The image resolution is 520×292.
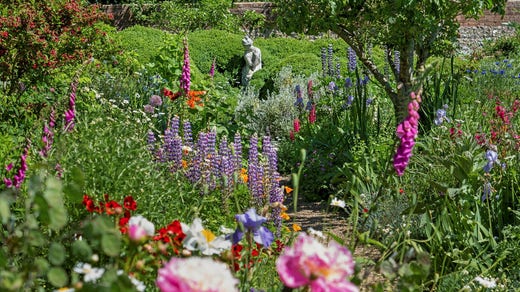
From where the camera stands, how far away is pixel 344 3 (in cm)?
553

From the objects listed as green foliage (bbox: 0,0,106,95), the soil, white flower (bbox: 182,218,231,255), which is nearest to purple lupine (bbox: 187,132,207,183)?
the soil

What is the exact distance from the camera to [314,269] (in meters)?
1.35

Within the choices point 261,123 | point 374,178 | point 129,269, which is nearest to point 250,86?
point 261,123

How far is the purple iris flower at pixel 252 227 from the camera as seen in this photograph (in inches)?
84.5

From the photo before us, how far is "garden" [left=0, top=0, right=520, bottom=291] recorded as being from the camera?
1.83 meters

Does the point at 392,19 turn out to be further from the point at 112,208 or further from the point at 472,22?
the point at 472,22

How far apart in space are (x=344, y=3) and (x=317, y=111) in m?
2.01

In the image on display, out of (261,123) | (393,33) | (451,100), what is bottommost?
(261,123)

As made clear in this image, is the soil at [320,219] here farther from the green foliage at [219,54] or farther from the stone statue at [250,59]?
the green foliage at [219,54]

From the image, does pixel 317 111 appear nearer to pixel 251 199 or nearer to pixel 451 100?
pixel 451 100

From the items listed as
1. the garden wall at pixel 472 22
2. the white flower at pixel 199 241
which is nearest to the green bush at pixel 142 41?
the garden wall at pixel 472 22

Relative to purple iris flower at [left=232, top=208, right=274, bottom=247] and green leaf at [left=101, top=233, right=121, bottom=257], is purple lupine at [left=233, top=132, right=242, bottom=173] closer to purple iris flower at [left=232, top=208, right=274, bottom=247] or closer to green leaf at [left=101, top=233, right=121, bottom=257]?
purple iris flower at [left=232, top=208, right=274, bottom=247]

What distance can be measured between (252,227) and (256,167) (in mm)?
2148

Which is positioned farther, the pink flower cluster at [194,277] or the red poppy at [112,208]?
the red poppy at [112,208]
